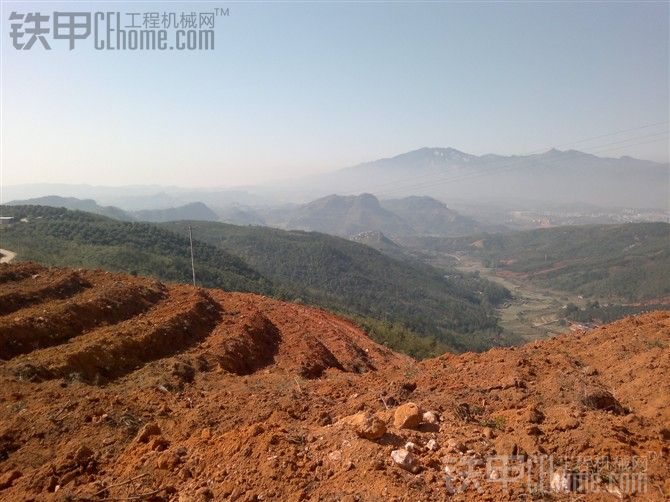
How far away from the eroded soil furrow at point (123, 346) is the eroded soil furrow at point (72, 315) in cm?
55

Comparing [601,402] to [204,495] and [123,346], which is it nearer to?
[204,495]

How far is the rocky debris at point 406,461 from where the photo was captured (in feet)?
17.6

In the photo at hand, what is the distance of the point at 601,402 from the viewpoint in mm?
7473

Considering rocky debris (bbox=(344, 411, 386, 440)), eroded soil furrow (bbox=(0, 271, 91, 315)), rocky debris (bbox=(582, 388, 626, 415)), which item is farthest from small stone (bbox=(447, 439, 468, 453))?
eroded soil furrow (bbox=(0, 271, 91, 315))

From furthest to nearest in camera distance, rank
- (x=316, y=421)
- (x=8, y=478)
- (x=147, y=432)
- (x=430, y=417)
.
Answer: (x=316, y=421) → (x=147, y=432) → (x=430, y=417) → (x=8, y=478)

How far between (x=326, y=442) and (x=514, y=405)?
12.5ft

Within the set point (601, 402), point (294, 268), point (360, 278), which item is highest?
point (601, 402)

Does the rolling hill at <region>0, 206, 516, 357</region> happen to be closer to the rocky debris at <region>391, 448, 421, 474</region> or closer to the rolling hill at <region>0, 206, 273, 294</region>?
the rolling hill at <region>0, 206, 273, 294</region>

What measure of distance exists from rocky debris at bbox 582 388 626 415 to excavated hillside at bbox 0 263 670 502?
0.11ft

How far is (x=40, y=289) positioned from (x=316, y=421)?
1472 cm

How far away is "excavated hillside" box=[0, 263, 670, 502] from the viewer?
5.23 m

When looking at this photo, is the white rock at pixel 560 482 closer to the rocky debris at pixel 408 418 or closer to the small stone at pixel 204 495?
the rocky debris at pixel 408 418

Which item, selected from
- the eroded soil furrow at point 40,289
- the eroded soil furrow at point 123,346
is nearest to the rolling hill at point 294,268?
the eroded soil furrow at point 123,346

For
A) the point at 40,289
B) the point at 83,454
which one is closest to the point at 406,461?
the point at 83,454
